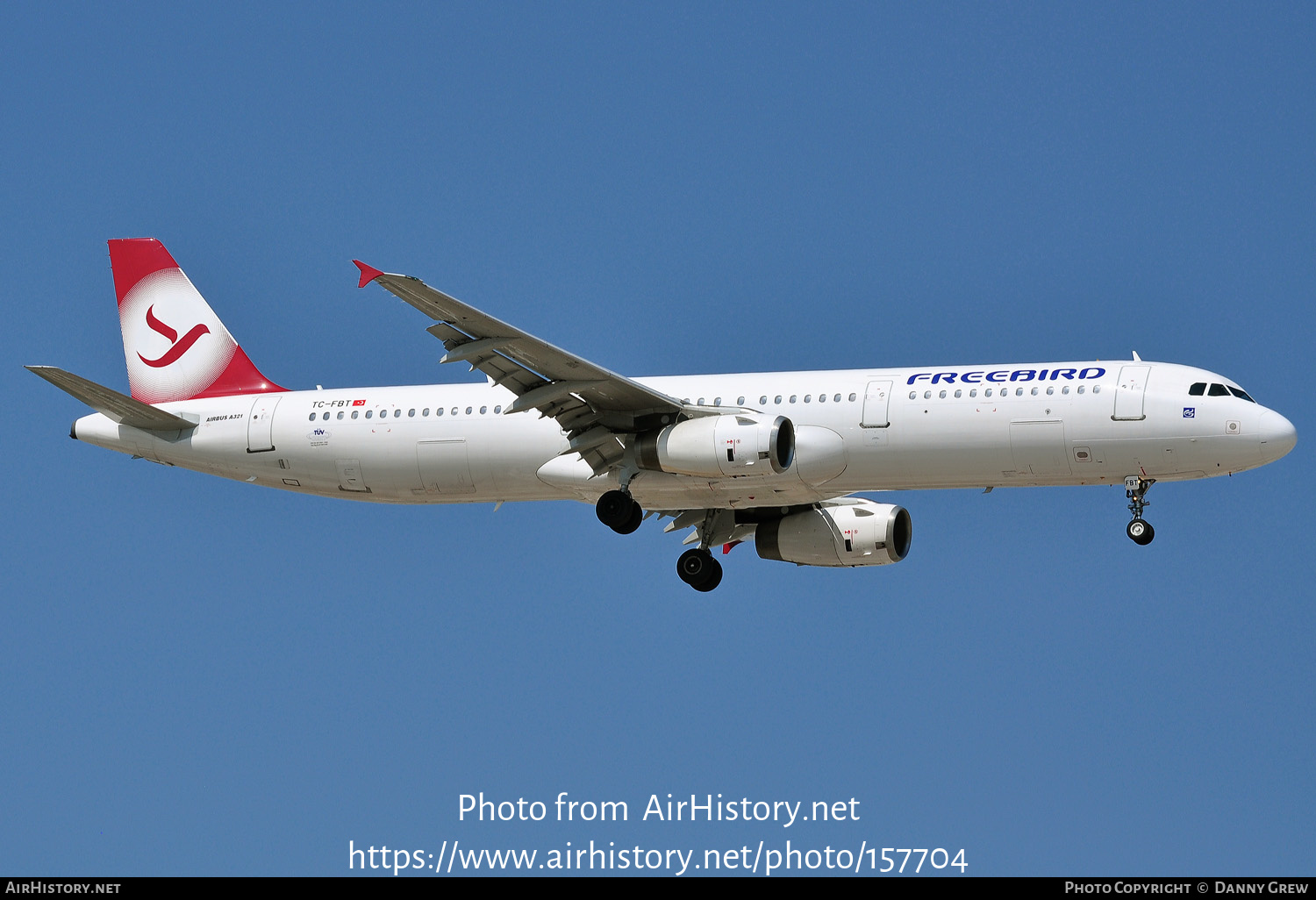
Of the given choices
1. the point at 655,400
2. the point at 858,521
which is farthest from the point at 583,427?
the point at 858,521

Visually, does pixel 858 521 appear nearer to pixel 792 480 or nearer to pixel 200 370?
pixel 792 480

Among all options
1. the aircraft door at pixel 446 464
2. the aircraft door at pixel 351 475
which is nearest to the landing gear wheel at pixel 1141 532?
the aircraft door at pixel 446 464

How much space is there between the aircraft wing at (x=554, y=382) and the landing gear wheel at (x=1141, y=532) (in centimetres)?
962

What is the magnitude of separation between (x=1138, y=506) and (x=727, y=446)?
8682 millimetres

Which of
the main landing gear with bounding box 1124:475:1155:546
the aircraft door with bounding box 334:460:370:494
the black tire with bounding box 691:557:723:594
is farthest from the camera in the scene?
the black tire with bounding box 691:557:723:594

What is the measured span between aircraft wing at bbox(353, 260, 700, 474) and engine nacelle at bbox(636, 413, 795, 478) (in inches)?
32.9

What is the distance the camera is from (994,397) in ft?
124

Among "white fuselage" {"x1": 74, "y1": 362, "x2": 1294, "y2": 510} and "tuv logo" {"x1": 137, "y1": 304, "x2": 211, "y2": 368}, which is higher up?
"tuv logo" {"x1": 137, "y1": 304, "x2": 211, "y2": 368}

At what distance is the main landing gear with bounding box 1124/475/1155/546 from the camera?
1490 inches

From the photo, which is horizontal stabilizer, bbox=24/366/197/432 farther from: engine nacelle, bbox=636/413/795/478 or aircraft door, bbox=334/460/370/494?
engine nacelle, bbox=636/413/795/478

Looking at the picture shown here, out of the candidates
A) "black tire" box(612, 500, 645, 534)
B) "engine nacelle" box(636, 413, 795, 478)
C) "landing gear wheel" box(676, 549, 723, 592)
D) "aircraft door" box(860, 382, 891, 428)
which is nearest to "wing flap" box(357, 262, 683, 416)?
"engine nacelle" box(636, 413, 795, 478)

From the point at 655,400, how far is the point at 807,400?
10.7 feet
